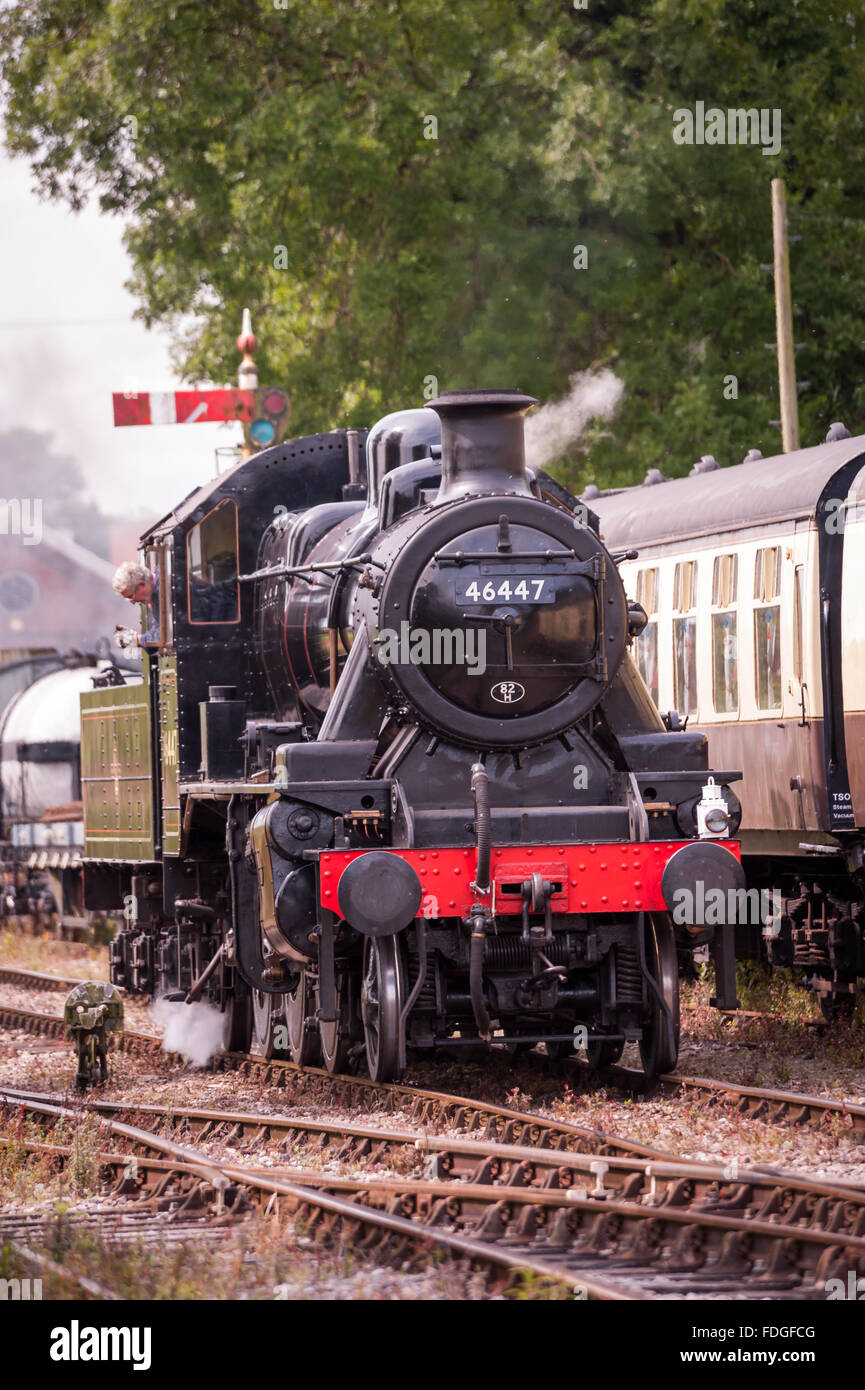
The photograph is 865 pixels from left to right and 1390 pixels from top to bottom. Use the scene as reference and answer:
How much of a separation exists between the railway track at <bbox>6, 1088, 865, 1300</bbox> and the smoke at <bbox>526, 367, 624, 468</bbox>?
16774 millimetres

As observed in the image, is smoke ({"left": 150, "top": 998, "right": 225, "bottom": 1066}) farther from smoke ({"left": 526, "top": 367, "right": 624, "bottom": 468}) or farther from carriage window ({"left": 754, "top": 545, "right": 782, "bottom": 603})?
smoke ({"left": 526, "top": 367, "right": 624, "bottom": 468})

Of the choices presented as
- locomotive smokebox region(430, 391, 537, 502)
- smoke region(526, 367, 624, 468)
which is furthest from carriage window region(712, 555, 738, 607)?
smoke region(526, 367, 624, 468)

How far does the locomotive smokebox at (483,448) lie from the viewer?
33.0ft

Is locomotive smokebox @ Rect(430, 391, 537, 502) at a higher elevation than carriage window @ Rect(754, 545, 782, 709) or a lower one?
higher

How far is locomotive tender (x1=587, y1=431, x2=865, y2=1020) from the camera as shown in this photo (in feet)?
39.5

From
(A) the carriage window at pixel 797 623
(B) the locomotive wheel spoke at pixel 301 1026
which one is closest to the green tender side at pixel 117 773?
(B) the locomotive wheel spoke at pixel 301 1026

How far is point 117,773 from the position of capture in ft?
45.8

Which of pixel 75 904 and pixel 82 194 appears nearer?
pixel 75 904

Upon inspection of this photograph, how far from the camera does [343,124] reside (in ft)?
78.6

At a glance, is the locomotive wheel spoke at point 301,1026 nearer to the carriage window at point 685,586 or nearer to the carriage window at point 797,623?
the carriage window at point 797,623

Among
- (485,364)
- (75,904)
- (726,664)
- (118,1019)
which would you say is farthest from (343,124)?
(118,1019)

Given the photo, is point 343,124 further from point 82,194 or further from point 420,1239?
point 420,1239

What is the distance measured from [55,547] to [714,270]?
3705cm

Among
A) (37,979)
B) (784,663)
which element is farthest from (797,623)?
(37,979)
